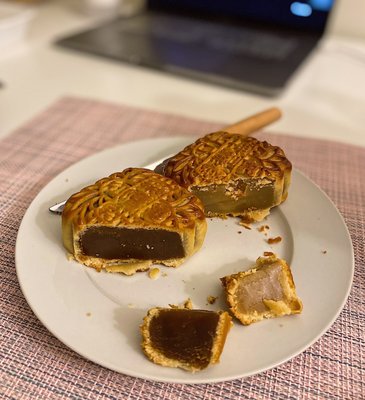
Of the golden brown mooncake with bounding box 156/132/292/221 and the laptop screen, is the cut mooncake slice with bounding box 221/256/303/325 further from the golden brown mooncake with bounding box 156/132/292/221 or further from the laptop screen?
the laptop screen

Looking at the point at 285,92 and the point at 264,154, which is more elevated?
the point at 264,154

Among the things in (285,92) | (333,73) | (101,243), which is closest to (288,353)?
(101,243)

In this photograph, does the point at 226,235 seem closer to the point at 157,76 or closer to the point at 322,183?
the point at 322,183

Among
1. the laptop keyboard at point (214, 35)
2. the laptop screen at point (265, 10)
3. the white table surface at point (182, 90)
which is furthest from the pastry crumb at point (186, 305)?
the laptop screen at point (265, 10)

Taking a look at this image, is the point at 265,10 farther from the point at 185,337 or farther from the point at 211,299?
the point at 185,337

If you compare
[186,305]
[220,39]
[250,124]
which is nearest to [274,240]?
[186,305]
